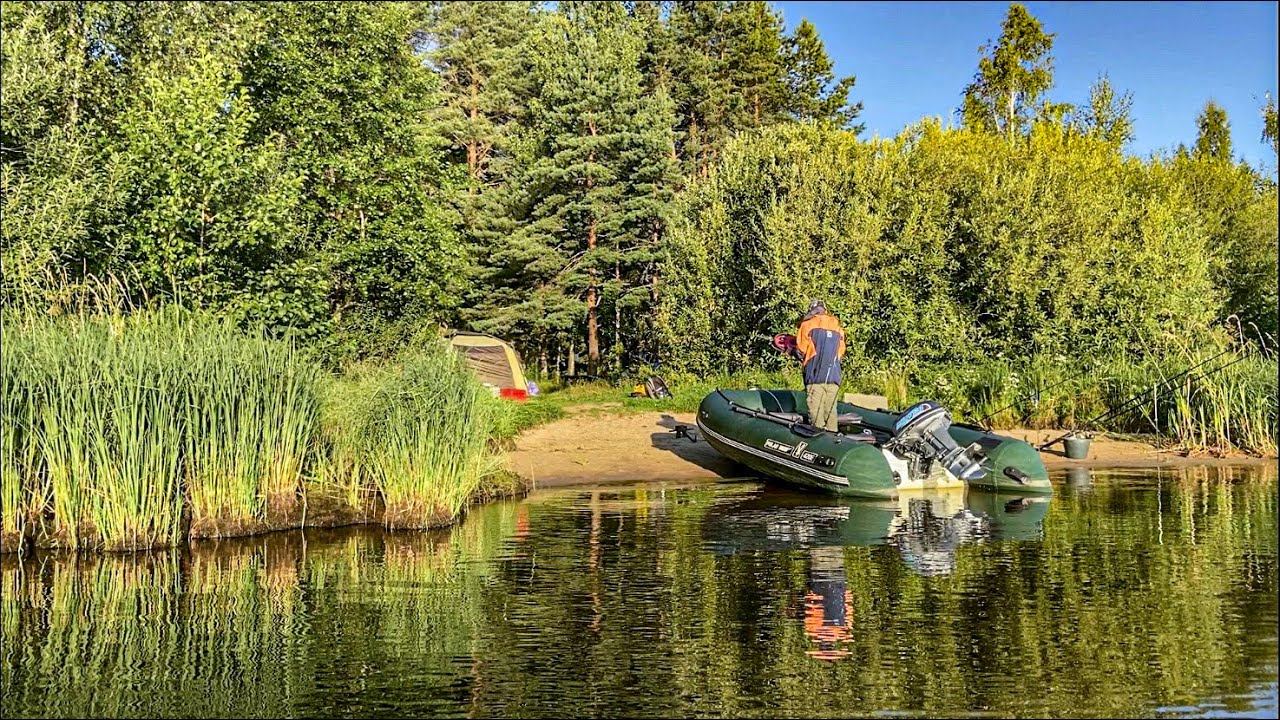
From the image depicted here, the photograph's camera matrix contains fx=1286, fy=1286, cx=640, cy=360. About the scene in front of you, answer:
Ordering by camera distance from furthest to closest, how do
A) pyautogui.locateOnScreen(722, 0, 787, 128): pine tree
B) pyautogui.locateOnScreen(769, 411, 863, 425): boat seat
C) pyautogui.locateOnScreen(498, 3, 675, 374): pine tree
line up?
pyautogui.locateOnScreen(722, 0, 787, 128): pine tree
pyautogui.locateOnScreen(498, 3, 675, 374): pine tree
pyautogui.locateOnScreen(769, 411, 863, 425): boat seat

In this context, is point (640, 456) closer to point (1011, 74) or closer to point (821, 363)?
point (821, 363)

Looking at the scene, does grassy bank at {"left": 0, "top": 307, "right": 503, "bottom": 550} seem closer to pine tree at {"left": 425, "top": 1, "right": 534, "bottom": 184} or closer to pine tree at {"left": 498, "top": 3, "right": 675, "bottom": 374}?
pine tree at {"left": 498, "top": 3, "right": 675, "bottom": 374}

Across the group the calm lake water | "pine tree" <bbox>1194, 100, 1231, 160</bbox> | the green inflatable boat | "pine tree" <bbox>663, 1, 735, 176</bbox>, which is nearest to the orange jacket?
the green inflatable boat

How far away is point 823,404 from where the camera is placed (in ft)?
51.7

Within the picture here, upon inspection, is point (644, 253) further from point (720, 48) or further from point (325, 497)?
point (325, 497)

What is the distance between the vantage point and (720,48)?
37062 mm

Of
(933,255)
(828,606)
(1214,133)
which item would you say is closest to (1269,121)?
(1214,133)

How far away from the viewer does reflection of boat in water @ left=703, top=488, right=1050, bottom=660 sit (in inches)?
364

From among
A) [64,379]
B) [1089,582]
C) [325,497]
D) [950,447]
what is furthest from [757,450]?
[64,379]

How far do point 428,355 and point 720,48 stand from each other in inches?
1005

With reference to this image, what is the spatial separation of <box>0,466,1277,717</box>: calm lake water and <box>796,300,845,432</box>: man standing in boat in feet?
9.33

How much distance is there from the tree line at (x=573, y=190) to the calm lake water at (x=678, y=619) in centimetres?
484

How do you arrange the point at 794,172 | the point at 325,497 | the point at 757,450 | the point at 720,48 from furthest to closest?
the point at 720,48, the point at 794,172, the point at 757,450, the point at 325,497

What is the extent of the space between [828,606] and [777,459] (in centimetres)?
661
